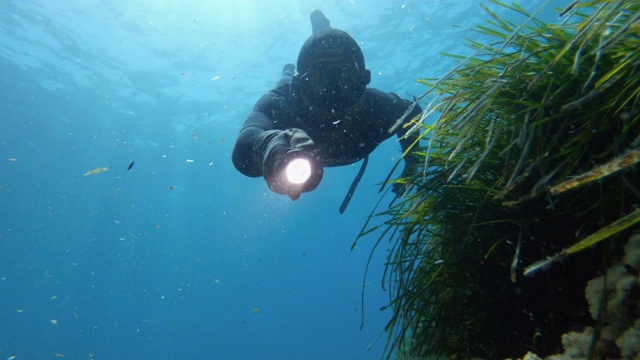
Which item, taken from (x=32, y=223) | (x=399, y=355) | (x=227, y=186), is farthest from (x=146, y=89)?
(x=32, y=223)

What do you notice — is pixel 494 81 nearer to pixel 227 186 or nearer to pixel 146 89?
pixel 146 89

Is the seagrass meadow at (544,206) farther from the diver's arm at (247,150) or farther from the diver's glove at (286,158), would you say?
the diver's arm at (247,150)

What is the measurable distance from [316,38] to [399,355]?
357cm

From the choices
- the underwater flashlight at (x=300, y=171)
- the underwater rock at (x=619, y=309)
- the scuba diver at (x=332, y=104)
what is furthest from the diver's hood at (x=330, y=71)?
the underwater rock at (x=619, y=309)

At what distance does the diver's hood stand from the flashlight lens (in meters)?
2.27

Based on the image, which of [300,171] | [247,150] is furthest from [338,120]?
[300,171]

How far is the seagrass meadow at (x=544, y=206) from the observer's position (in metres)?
1.12

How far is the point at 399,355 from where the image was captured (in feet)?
8.81

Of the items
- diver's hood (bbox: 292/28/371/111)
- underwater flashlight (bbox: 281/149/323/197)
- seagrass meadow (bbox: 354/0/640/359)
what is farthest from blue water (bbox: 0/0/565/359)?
diver's hood (bbox: 292/28/371/111)

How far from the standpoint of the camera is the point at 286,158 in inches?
68.0

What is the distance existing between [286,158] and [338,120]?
249 cm

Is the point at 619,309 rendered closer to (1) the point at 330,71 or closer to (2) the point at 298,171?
(2) the point at 298,171

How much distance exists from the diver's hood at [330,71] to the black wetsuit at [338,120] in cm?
15

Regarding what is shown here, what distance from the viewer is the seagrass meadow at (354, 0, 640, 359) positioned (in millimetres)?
1117
